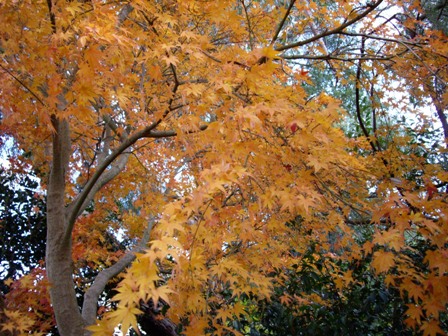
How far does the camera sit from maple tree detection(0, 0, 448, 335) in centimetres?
187

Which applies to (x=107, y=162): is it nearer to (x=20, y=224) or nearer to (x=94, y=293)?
(x=94, y=293)

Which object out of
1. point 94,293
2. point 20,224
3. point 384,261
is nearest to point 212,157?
point 384,261

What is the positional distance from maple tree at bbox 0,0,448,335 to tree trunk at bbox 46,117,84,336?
11mm

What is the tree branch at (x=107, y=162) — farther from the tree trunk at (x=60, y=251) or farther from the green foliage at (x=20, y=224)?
the green foliage at (x=20, y=224)

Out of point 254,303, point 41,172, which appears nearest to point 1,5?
point 41,172

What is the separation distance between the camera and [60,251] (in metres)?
3.09

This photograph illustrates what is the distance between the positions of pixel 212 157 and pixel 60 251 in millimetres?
1825

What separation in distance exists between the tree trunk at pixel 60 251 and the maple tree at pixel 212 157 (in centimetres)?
1

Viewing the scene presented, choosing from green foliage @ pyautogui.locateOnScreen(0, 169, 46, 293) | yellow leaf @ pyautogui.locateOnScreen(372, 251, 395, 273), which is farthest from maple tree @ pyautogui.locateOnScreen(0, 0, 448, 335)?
green foliage @ pyautogui.locateOnScreen(0, 169, 46, 293)

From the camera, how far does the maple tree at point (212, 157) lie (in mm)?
1874

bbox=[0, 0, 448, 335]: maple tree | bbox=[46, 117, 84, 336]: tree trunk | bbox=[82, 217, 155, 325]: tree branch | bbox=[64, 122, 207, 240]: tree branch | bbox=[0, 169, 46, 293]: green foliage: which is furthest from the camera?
bbox=[0, 169, 46, 293]: green foliage

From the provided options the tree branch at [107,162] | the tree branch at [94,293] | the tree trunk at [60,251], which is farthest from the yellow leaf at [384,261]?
the tree trunk at [60,251]

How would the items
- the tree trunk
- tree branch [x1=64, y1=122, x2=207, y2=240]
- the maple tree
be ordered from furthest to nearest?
the tree trunk
tree branch [x1=64, y1=122, x2=207, y2=240]
the maple tree

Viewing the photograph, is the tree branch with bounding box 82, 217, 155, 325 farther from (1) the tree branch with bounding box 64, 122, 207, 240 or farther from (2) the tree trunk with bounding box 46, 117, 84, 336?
(1) the tree branch with bounding box 64, 122, 207, 240
